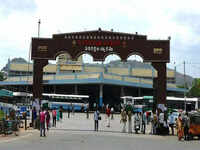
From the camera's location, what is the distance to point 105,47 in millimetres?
29812

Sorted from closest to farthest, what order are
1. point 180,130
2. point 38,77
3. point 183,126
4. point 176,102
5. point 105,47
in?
point 180,130 → point 183,126 → point 105,47 → point 38,77 → point 176,102

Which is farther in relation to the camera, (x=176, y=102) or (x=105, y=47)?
(x=176, y=102)

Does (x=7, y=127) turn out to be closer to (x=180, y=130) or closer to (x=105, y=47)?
(x=105, y=47)

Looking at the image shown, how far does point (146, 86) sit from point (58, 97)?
2468cm

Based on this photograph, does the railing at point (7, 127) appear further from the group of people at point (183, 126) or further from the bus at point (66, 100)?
the bus at point (66, 100)

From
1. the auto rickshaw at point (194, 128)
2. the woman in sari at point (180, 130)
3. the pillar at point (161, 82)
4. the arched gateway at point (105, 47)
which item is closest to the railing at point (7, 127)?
the arched gateway at point (105, 47)

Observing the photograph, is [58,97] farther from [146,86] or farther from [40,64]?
[40,64]

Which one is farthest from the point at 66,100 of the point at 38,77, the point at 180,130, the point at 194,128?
the point at 180,130

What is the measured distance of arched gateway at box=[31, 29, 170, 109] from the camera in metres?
29.6

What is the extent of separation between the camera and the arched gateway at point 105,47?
29.6 metres

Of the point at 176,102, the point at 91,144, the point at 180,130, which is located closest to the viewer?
the point at 91,144

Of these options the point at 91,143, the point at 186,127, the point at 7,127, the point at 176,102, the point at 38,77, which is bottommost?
the point at 91,143

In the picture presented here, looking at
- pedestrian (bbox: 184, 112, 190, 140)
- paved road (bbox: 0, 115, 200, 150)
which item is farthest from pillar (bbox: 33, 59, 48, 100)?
pedestrian (bbox: 184, 112, 190, 140)

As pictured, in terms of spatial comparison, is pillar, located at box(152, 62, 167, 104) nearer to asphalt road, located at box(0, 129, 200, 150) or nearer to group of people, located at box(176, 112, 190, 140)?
group of people, located at box(176, 112, 190, 140)
